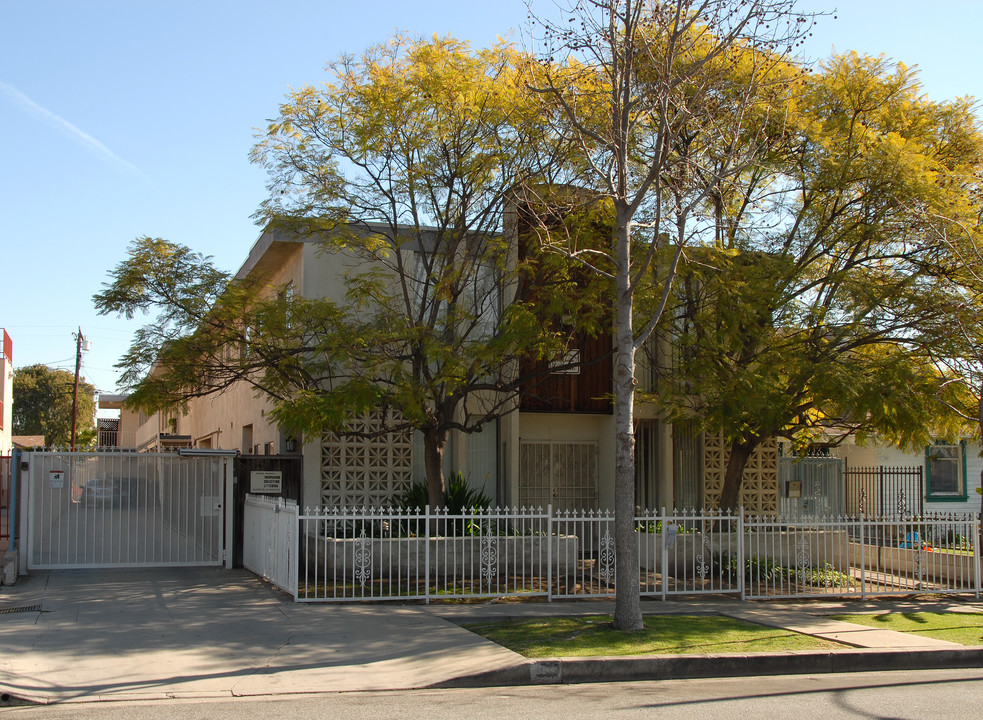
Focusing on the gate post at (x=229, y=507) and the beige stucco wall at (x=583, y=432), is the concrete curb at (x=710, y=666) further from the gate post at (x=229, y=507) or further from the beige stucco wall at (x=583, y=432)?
the beige stucco wall at (x=583, y=432)

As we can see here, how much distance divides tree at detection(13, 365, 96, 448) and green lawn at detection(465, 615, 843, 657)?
177ft

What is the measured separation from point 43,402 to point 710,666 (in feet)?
192

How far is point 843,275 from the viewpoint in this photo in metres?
14.5

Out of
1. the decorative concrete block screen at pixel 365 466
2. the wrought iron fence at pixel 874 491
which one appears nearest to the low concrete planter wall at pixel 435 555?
the decorative concrete block screen at pixel 365 466

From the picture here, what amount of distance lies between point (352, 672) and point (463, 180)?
28.1 feet

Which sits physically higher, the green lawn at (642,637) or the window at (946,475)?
the window at (946,475)

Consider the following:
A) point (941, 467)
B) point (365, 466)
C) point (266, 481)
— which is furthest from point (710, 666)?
point (941, 467)

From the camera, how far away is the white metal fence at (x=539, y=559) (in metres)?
12.9

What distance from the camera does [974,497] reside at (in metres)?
25.3

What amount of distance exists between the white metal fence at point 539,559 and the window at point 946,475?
9040mm

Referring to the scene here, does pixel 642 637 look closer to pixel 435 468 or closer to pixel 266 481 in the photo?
pixel 435 468

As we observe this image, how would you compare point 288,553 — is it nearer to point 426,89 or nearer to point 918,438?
point 426,89

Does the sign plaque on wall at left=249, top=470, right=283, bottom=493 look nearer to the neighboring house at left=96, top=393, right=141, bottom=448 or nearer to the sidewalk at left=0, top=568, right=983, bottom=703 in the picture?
the sidewalk at left=0, top=568, right=983, bottom=703

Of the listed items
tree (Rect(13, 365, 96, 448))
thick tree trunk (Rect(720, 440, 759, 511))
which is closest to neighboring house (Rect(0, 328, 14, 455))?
tree (Rect(13, 365, 96, 448))
